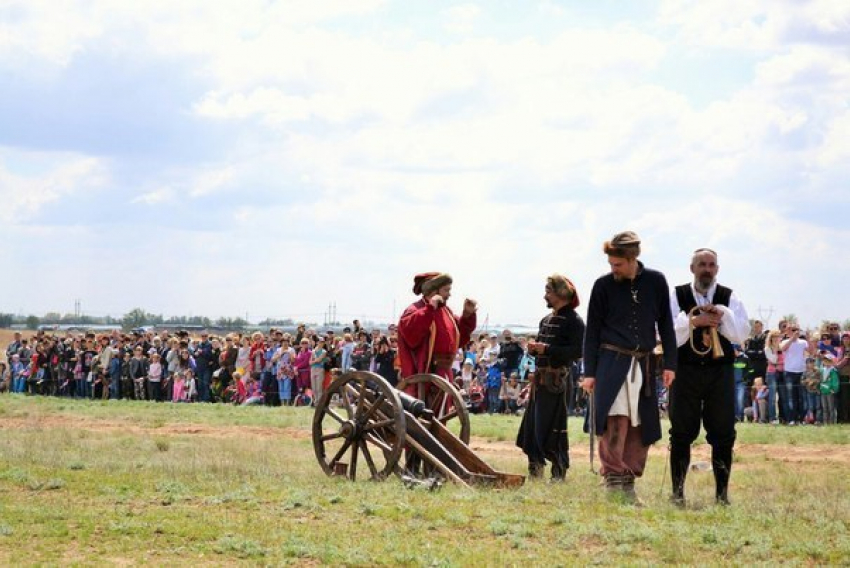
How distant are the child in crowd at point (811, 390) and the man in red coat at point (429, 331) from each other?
31.5 ft

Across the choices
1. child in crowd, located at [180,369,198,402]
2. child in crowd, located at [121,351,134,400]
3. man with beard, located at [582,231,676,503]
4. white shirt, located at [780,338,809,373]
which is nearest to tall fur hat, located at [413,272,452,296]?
man with beard, located at [582,231,676,503]

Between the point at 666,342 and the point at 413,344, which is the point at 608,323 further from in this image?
the point at 413,344

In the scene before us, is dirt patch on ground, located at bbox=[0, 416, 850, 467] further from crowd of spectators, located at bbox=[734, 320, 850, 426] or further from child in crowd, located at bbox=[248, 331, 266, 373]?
child in crowd, located at bbox=[248, 331, 266, 373]

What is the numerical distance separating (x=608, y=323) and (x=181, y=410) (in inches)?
679

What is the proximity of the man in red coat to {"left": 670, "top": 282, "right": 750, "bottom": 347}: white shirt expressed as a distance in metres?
2.83

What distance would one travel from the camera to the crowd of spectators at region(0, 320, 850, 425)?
21.0 meters

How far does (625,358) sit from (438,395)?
111 inches

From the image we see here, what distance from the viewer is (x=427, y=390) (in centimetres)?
1283

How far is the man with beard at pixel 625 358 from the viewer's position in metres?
10.4

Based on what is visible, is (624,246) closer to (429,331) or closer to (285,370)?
(429,331)

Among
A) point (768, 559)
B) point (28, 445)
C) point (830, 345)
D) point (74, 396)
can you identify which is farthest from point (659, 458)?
point (74, 396)

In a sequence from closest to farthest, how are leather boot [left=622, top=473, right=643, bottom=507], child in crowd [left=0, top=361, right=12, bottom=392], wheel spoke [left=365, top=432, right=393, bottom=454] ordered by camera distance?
leather boot [left=622, top=473, right=643, bottom=507] < wheel spoke [left=365, top=432, right=393, bottom=454] < child in crowd [left=0, top=361, right=12, bottom=392]

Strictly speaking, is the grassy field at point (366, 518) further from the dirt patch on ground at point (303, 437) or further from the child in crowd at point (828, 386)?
the child in crowd at point (828, 386)

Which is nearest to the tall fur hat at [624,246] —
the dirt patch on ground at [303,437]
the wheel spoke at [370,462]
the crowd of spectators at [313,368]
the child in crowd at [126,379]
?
the wheel spoke at [370,462]
